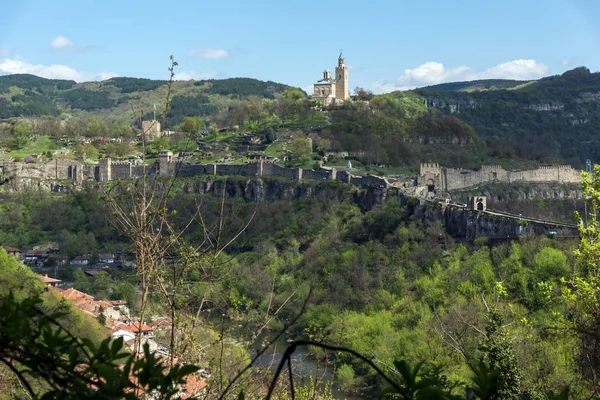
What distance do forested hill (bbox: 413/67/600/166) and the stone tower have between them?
18.7m

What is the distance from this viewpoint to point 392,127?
2618 inches

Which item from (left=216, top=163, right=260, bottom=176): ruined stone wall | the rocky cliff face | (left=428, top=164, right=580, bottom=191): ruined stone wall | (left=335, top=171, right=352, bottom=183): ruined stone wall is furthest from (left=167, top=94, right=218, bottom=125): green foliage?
(left=335, top=171, right=352, bottom=183): ruined stone wall

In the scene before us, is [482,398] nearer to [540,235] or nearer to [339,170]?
[540,235]

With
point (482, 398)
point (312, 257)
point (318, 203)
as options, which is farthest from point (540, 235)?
point (482, 398)

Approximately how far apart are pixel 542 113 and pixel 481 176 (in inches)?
2051

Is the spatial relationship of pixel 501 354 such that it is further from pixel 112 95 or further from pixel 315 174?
pixel 112 95

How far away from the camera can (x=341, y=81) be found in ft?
257

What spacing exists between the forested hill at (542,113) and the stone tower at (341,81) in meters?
18.7

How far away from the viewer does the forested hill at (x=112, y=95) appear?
142 m

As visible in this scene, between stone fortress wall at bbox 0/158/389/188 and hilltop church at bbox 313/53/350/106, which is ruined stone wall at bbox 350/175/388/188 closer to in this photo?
stone fortress wall at bbox 0/158/389/188

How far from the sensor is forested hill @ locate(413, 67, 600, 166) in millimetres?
91438

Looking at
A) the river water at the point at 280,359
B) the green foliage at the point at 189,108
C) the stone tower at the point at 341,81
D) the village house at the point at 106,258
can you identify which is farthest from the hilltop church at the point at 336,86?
the green foliage at the point at 189,108

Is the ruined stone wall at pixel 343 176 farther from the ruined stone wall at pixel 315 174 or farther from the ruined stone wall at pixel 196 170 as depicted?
the ruined stone wall at pixel 196 170

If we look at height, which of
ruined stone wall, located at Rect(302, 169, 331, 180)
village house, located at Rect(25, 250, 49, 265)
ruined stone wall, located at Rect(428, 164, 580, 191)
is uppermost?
ruined stone wall, located at Rect(302, 169, 331, 180)
